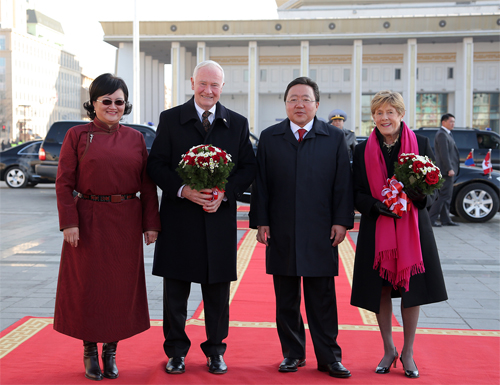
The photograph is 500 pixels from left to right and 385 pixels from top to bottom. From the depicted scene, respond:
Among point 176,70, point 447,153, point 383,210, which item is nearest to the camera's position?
point 383,210

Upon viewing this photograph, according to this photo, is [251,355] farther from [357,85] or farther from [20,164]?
[357,85]

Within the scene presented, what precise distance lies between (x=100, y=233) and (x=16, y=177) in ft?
50.8

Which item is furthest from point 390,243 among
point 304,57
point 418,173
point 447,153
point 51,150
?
point 304,57

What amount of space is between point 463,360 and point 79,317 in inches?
99.6

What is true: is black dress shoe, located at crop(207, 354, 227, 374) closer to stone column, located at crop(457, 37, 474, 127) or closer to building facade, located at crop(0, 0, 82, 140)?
stone column, located at crop(457, 37, 474, 127)

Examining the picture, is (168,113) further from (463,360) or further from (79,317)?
(463,360)

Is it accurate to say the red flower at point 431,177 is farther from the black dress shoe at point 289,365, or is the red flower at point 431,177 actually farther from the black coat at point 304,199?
the black dress shoe at point 289,365

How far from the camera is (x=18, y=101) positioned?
302ft

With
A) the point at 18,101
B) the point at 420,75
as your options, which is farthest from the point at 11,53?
the point at 420,75

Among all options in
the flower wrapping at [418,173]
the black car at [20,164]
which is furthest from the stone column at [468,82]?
the flower wrapping at [418,173]

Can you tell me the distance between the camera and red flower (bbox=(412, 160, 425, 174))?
339 cm

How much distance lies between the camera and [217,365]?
142 inches

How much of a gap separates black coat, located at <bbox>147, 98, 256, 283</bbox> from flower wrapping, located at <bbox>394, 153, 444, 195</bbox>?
94 centimetres

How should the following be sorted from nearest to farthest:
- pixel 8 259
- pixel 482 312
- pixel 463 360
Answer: pixel 463 360 → pixel 482 312 → pixel 8 259
